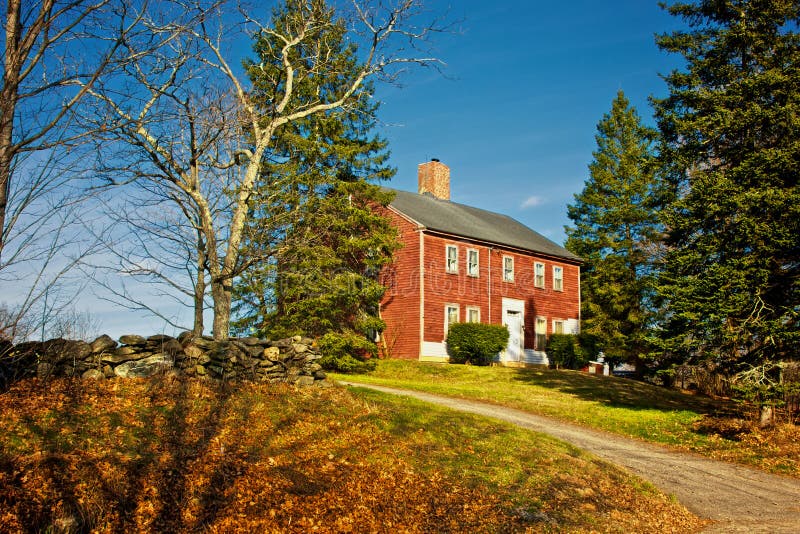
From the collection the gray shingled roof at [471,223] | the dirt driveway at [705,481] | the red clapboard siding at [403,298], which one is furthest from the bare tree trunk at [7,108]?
the red clapboard siding at [403,298]

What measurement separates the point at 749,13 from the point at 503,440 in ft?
47.1

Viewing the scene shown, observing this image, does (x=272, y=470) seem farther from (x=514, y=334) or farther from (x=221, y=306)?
(x=514, y=334)

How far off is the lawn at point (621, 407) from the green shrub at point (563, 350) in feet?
16.2

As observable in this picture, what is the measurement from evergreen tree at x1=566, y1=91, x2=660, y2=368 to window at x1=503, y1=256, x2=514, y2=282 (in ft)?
16.7

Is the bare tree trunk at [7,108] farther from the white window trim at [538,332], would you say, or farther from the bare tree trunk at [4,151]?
the white window trim at [538,332]

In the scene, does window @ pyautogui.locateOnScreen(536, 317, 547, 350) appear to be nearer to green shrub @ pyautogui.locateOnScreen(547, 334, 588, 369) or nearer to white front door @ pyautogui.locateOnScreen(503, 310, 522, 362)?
green shrub @ pyautogui.locateOnScreen(547, 334, 588, 369)

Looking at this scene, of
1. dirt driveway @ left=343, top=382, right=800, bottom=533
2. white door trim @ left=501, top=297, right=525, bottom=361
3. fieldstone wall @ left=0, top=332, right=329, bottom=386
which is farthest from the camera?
white door trim @ left=501, top=297, right=525, bottom=361

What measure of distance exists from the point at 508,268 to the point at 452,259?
14.3ft

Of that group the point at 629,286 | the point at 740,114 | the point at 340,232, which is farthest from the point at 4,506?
the point at 629,286

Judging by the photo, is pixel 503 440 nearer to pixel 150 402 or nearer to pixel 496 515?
pixel 496 515

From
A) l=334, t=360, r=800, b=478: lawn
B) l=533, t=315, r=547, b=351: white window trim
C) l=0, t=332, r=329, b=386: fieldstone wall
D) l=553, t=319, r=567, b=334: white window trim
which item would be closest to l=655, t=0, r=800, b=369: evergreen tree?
l=334, t=360, r=800, b=478: lawn

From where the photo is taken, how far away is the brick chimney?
124 ft

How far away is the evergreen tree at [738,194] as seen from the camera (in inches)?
637

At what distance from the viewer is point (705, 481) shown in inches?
478
